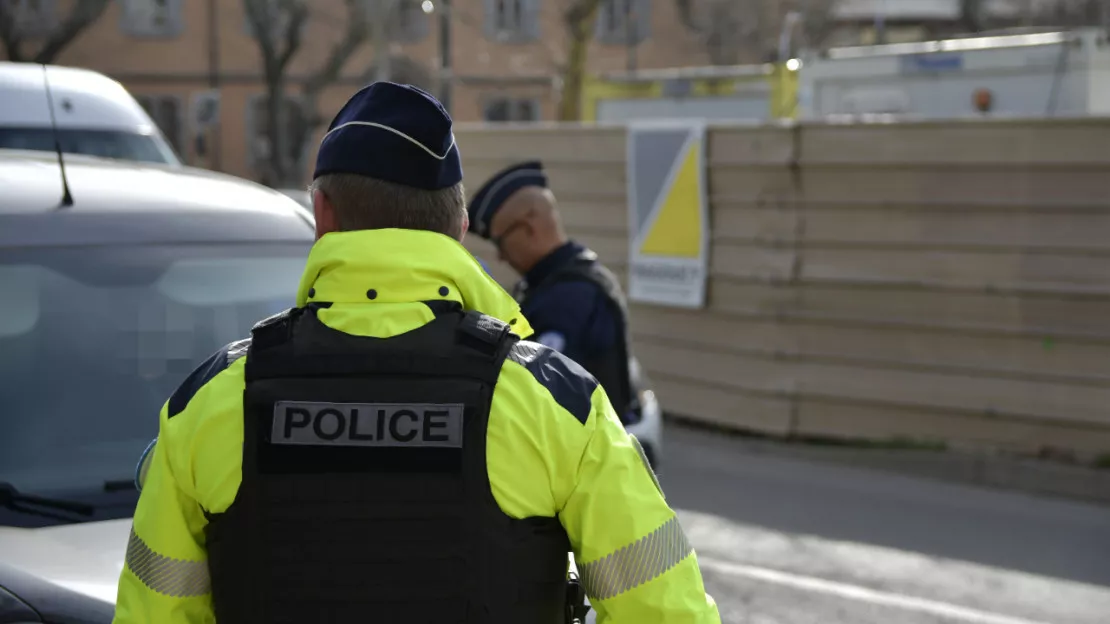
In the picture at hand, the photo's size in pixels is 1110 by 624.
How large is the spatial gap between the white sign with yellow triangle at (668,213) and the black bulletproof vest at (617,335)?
5.07 m

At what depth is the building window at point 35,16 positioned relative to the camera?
38094 millimetres

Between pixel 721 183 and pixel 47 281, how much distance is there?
666cm

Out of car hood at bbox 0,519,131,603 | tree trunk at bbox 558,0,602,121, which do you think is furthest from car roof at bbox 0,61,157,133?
tree trunk at bbox 558,0,602,121

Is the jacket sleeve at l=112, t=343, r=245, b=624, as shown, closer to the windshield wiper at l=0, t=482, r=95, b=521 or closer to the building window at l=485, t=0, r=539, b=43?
the windshield wiper at l=0, t=482, r=95, b=521

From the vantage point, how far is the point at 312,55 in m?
42.2

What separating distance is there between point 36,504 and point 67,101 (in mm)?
4783

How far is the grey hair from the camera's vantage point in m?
2.06

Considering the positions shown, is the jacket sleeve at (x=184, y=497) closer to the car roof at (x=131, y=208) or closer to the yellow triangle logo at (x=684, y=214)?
the car roof at (x=131, y=208)

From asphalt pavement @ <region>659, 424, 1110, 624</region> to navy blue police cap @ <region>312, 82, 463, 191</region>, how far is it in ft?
13.3

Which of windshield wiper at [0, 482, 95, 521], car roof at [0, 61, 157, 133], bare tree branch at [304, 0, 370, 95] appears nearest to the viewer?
windshield wiper at [0, 482, 95, 521]

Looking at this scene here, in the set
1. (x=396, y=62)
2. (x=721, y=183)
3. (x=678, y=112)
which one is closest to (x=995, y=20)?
(x=396, y=62)

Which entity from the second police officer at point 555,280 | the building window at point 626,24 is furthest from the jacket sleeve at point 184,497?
the building window at point 626,24

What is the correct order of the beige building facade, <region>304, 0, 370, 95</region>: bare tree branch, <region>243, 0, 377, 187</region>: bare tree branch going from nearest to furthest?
<region>304, 0, 370, 95</region>: bare tree branch, <region>243, 0, 377, 187</region>: bare tree branch, the beige building facade

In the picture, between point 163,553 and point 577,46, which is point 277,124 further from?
point 163,553
